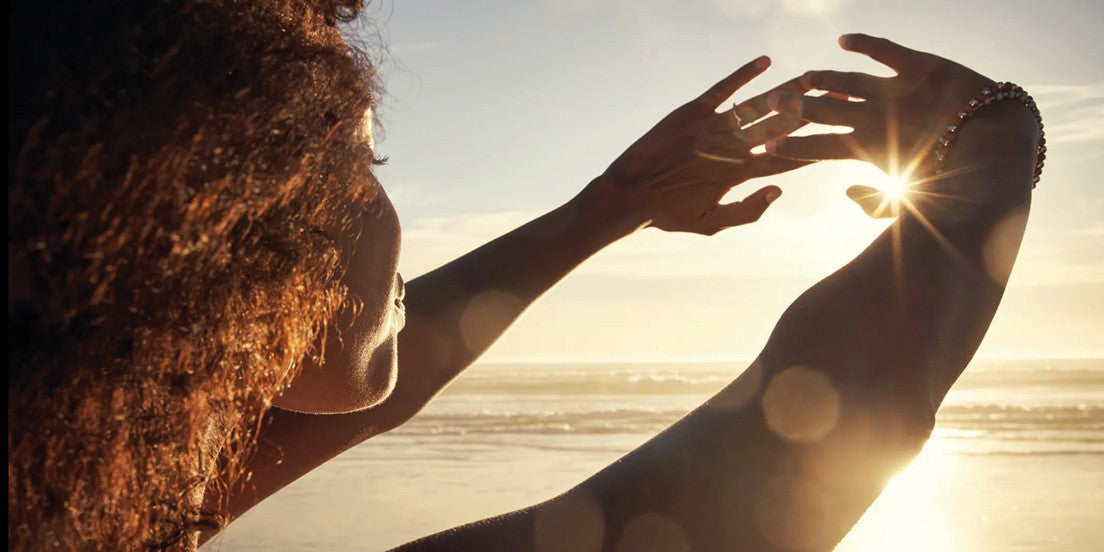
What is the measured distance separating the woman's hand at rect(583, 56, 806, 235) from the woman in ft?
3.58

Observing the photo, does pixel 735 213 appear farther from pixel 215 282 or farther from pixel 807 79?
pixel 215 282

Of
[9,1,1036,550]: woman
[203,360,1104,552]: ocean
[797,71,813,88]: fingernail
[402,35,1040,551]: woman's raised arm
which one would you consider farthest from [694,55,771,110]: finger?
[203,360,1104,552]: ocean

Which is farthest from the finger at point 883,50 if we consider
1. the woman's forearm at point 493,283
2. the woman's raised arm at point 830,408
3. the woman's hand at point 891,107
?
the woman's forearm at point 493,283

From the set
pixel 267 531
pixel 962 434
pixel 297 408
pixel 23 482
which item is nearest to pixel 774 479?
pixel 23 482

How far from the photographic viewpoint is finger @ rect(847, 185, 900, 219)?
4.70 ft

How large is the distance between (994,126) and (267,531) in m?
6.62

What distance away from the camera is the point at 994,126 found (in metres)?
1.09

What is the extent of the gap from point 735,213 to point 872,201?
1053mm

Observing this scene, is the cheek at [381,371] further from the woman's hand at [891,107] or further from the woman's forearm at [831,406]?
the woman's hand at [891,107]

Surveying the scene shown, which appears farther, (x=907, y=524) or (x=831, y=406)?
(x=907, y=524)

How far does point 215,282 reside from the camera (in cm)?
93

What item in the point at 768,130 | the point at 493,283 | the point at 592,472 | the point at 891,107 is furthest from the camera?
the point at 592,472

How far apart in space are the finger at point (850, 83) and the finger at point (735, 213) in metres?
1.09

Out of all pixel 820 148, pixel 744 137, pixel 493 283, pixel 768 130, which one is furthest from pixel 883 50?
pixel 493 283
